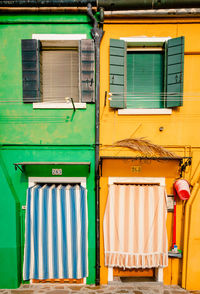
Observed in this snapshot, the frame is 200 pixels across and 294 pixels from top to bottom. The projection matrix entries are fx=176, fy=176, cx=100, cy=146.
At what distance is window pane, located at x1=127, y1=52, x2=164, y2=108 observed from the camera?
4.59 meters

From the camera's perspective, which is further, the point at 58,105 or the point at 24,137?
the point at 24,137

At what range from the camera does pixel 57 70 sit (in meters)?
4.61

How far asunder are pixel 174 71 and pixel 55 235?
500 cm

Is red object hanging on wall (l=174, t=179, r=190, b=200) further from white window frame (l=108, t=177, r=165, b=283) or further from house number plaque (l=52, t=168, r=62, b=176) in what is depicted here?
house number plaque (l=52, t=168, r=62, b=176)

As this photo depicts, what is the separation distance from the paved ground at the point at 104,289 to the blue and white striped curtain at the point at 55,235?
26cm

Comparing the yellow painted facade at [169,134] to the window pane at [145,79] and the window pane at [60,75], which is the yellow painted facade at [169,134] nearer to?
the window pane at [145,79]

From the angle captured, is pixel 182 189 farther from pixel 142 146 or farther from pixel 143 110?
pixel 143 110

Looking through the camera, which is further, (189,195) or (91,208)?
(91,208)

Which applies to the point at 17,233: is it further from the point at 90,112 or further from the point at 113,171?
the point at 90,112

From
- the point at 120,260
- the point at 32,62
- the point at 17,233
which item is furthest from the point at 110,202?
the point at 32,62

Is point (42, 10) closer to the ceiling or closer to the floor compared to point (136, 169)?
closer to the ceiling

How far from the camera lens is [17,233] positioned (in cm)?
439

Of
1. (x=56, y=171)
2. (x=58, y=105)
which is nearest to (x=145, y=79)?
(x=58, y=105)

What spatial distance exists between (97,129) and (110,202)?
6.08ft
